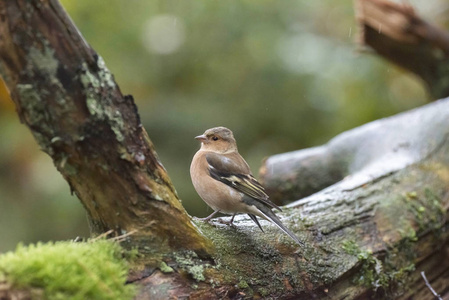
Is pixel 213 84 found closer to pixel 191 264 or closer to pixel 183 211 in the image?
pixel 183 211

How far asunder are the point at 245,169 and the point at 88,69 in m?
2.08

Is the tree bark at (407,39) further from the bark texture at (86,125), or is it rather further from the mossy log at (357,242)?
the bark texture at (86,125)

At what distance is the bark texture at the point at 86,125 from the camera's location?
2459 millimetres

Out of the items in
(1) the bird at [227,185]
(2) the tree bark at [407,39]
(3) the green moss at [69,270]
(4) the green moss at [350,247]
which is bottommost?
(4) the green moss at [350,247]

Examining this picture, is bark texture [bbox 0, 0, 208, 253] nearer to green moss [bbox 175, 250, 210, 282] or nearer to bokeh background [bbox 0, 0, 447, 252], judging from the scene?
green moss [bbox 175, 250, 210, 282]

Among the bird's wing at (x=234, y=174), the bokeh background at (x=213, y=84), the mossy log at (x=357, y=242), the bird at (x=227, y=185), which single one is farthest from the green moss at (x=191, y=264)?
the bokeh background at (x=213, y=84)

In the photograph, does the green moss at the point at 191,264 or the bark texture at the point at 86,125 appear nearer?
the bark texture at the point at 86,125

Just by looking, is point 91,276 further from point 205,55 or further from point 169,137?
point 205,55

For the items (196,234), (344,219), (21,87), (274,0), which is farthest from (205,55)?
(21,87)

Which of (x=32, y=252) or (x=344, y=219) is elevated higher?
(x=32, y=252)

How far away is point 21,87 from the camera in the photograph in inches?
97.7

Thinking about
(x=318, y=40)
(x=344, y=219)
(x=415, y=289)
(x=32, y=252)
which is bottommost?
(x=415, y=289)

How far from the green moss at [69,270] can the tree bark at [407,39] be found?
5.92m

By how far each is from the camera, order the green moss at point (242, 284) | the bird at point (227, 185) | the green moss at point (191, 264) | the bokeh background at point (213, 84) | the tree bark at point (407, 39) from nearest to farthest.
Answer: the green moss at point (191, 264) → the green moss at point (242, 284) → the bird at point (227, 185) → the tree bark at point (407, 39) → the bokeh background at point (213, 84)
